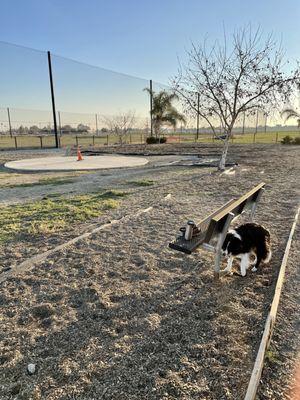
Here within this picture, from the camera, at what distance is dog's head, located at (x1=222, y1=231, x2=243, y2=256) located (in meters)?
3.01

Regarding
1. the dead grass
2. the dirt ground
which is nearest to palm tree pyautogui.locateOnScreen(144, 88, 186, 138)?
the dead grass

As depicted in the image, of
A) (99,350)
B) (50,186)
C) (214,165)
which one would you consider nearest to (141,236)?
(99,350)

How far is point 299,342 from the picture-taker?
2131mm

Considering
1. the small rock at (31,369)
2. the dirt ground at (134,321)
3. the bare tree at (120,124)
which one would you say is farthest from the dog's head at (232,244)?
the bare tree at (120,124)

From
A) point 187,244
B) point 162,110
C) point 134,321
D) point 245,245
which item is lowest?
point 134,321

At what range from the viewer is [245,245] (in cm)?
302

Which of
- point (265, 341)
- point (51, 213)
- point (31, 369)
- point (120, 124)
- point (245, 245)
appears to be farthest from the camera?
point (120, 124)

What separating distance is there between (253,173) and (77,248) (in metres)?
7.42

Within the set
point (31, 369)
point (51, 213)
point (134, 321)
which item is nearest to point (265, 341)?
point (134, 321)

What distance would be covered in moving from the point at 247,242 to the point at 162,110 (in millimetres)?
31448

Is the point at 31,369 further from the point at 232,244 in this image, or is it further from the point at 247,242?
the point at 247,242

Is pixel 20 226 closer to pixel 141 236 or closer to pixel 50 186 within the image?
pixel 141 236

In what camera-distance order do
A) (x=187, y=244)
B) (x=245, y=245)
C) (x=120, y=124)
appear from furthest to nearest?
1. (x=120, y=124)
2. (x=245, y=245)
3. (x=187, y=244)

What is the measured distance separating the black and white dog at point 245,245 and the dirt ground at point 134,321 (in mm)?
175
